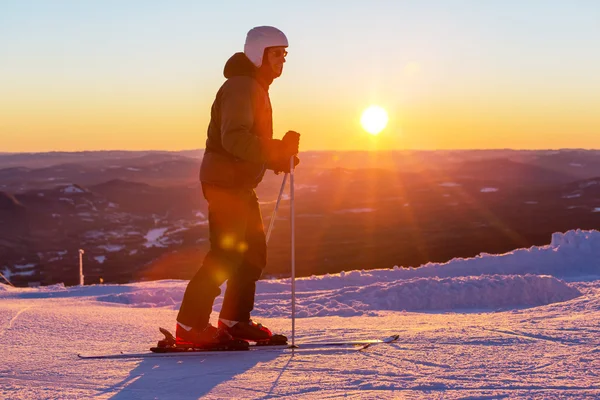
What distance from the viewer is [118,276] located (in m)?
50.1

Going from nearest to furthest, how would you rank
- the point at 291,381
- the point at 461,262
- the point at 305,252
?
the point at 291,381 < the point at 461,262 < the point at 305,252

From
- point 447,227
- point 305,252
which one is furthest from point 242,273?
point 447,227

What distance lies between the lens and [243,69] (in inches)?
174

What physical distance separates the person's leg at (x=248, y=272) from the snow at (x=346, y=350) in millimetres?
309

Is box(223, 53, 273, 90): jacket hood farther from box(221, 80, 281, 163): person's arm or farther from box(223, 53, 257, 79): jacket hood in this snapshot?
box(221, 80, 281, 163): person's arm

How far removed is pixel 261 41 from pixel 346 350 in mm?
1995

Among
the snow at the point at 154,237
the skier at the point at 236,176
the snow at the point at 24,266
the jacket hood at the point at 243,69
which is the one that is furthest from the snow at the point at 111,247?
the jacket hood at the point at 243,69

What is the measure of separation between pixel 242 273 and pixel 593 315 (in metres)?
2.79

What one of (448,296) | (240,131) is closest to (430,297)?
(448,296)

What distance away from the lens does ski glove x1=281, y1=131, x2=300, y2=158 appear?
4.43 metres

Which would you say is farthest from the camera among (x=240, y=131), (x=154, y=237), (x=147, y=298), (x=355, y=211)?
(x=355, y=211)

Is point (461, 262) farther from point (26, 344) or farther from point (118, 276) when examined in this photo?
point (118, 276)

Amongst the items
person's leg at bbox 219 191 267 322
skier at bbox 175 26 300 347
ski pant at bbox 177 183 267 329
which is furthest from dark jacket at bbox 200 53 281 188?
person's leg at bbox 219 191 267 322

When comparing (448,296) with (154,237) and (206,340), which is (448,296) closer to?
(206,340)
